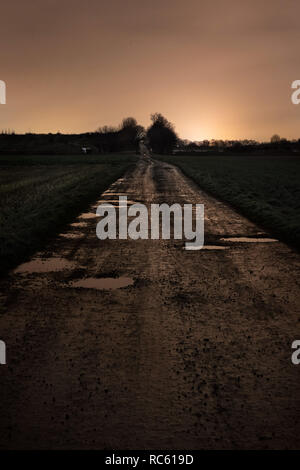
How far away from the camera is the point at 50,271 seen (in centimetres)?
738

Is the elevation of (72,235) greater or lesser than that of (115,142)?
lesser

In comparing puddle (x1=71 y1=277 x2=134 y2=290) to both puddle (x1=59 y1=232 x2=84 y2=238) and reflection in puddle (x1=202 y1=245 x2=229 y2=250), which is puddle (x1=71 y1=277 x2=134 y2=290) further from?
puddle (x1=59 y1=232 x2=84 y2=238)

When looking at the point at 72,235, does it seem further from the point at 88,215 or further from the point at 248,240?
the point at 248,240

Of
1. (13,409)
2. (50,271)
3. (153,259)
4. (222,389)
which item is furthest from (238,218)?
(13,409)

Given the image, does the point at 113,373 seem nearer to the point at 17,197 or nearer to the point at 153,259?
the point at 153,259

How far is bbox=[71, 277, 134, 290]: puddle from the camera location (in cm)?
657
